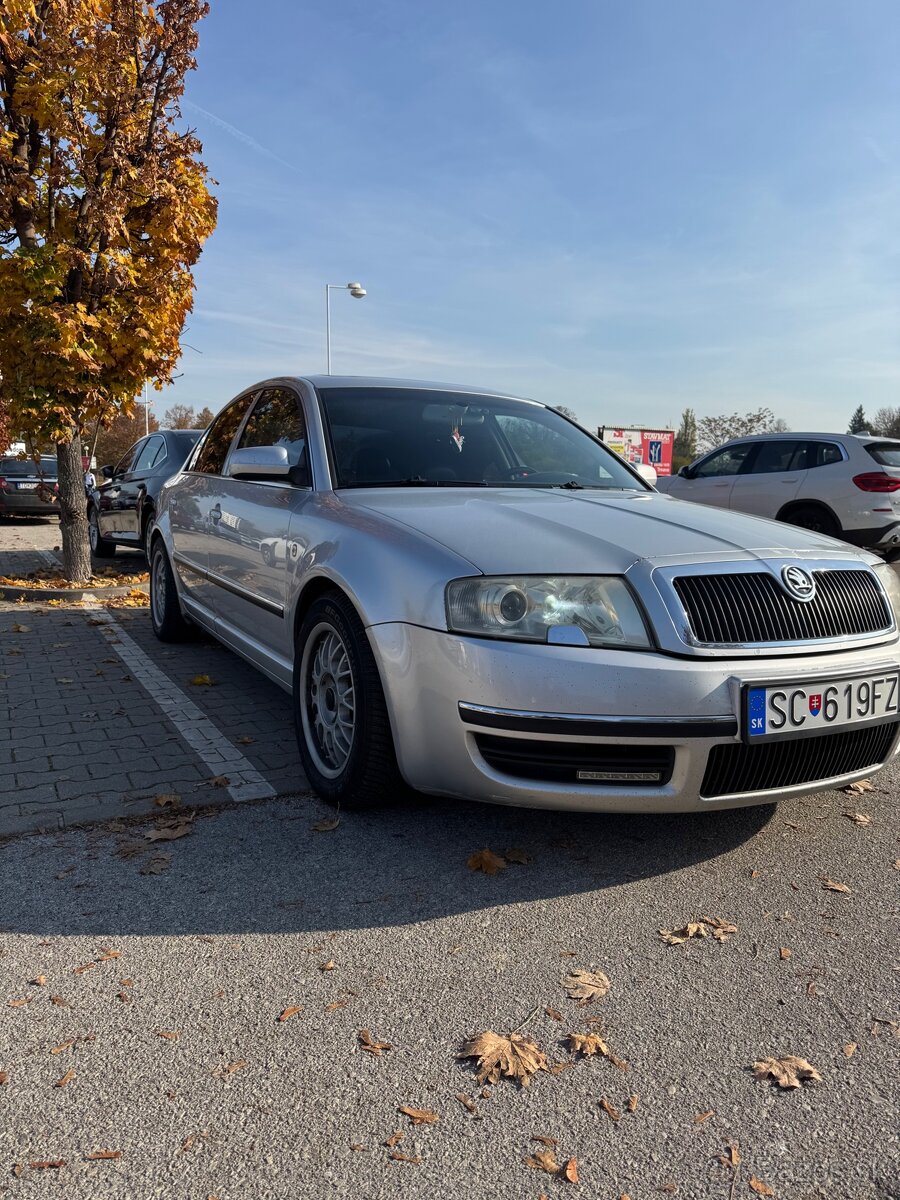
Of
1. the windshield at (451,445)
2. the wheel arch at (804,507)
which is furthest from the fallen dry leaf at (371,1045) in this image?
the wheel arch at (804,507)

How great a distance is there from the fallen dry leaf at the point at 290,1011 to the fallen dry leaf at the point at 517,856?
1.00 meters

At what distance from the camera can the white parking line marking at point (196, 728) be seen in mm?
3826

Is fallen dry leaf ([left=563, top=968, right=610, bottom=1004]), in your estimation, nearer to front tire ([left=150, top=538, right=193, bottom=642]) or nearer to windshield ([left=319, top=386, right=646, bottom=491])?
windshield ([left=319, top=386, right=646, bottom=491])

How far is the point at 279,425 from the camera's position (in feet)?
15.4

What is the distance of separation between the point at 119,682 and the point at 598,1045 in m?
4.18

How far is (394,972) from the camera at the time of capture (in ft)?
8.00

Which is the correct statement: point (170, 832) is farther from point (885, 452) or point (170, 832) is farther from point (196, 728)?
point (885, 452)

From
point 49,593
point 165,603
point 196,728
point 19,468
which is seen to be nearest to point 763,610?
point 196,728

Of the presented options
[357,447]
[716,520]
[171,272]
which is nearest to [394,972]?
[716,520]

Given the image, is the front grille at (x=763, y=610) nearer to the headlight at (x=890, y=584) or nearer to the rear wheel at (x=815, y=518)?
the headlight at (x=890, y=584)

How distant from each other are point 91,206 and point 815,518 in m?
8.24

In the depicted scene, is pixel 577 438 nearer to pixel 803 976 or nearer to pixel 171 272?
pixel 803 976

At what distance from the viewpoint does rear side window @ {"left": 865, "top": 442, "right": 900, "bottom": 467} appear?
1006 cm

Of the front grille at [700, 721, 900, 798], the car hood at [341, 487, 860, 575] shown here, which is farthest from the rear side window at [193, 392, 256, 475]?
the front grille at [700, 721, 900, 798]
